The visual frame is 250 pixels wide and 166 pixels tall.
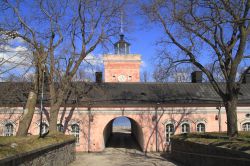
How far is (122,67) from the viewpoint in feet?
143

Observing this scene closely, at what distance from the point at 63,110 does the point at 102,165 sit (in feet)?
35.7

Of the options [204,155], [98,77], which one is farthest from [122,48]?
[204,155]

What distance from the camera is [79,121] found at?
2802 centimetres

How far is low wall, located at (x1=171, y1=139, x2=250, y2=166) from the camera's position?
10641 millimetres

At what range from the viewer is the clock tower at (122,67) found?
4344 cm

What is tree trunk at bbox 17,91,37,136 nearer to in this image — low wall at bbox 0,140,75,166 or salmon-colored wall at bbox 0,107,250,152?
low wall at bbox 0,140,75,166

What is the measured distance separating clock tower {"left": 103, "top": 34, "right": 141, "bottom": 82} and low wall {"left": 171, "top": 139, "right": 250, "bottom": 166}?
22.8 metres

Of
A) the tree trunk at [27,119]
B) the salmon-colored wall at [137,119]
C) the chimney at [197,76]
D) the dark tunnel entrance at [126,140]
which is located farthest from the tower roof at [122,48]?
the tree trunk at [27,119]

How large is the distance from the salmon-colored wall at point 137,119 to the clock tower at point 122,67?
15676 millimetres

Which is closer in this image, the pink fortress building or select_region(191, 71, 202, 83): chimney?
the pink fortress building

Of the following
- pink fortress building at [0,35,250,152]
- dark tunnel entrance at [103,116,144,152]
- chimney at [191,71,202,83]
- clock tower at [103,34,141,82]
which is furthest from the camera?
clock tower at [103,34,141,82]

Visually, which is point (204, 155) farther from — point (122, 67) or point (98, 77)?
point (122, 67)

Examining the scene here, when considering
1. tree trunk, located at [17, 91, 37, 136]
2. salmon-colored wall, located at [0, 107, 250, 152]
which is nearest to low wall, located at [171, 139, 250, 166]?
salmon-colored wall, located at [0, 107, 250, 152]

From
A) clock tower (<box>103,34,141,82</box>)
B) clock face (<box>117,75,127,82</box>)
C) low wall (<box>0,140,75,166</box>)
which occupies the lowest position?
low wall (<box>0,140,75,166</box>)
